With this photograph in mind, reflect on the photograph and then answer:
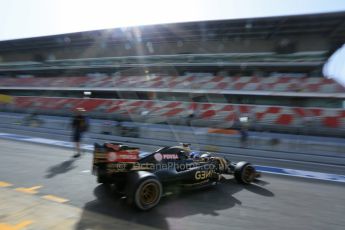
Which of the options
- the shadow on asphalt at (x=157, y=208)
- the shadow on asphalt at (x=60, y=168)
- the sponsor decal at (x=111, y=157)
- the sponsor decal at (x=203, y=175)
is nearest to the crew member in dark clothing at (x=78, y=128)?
the shadow on asphalt at (x=60, y=168)

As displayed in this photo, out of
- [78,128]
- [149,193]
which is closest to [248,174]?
[149,193]

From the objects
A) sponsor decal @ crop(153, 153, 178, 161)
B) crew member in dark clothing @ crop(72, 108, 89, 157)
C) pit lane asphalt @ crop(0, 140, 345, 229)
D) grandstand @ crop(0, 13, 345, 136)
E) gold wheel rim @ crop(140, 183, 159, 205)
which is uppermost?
grandstand @ crop(0, 13, 345, 136)

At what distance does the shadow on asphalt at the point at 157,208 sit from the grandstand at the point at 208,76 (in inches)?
373

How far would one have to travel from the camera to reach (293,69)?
22828 mm

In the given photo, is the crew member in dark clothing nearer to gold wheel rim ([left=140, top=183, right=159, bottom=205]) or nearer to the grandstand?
gold wheel rim ([left=140, top=183, right=159, bottom=205])

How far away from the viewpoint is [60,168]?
8531 millimetres

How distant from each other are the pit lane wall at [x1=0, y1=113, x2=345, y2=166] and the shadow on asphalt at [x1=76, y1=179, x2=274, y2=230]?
548cm

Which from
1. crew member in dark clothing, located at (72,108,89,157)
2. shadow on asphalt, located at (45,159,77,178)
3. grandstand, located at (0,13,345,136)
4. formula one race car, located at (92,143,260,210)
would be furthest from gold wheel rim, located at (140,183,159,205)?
grandstand, located at (0,13,345,136)

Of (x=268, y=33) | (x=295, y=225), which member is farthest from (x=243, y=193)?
(x=268, y=33)

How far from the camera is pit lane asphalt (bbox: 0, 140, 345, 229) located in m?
5.25

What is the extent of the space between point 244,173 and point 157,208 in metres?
2.91

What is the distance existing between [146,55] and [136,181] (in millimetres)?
26125

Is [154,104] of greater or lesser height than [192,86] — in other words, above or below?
below

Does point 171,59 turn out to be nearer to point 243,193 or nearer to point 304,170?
point 304,170
